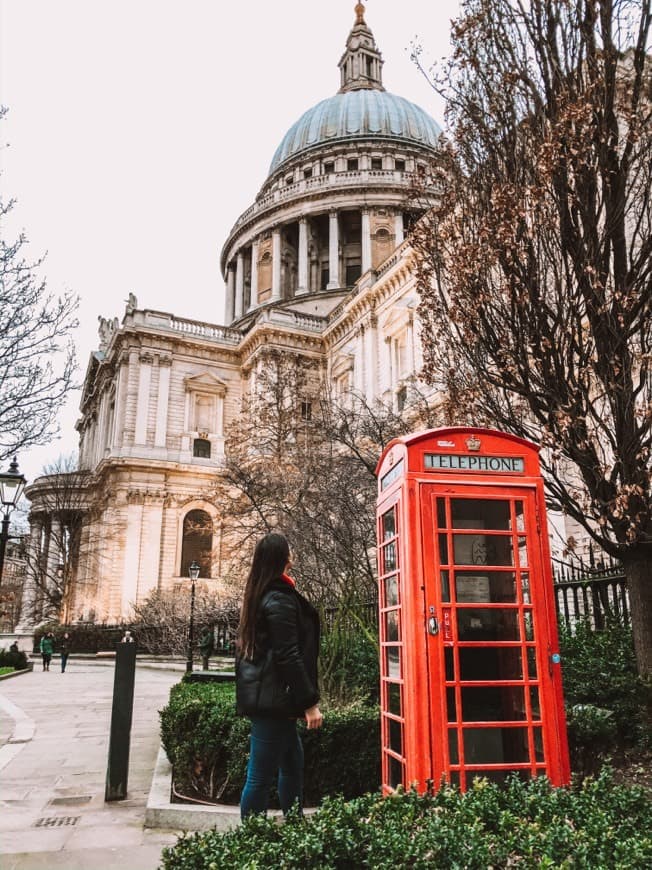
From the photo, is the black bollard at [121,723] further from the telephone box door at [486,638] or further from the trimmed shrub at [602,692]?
the trimmed shrub at [602,692]

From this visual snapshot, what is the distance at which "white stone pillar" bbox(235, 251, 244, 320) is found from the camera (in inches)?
2138

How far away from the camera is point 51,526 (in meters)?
43.1

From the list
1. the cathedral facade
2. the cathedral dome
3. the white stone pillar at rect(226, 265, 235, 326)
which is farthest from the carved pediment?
the cathedral dome

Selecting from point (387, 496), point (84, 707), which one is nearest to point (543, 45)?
point (387, 496)

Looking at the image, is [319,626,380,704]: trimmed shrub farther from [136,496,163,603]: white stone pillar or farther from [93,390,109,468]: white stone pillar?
[93,390,109,468]: white stone pillar

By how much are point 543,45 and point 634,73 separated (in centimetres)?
104

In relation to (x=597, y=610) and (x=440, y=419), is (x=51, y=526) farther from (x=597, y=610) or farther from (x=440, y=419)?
(x=597, y=610)

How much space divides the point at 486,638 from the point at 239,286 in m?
52.5

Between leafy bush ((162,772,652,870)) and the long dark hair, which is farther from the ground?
the long dark hair

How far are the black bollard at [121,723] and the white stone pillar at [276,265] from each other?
45286 millimetres

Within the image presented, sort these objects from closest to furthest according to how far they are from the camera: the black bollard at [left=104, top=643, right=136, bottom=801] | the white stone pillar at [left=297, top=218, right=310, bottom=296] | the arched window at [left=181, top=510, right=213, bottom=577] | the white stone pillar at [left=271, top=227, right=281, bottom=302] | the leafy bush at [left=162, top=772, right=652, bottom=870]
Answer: the leafy bush at [left=162, top=772, right=652, bottom=870], the black bollard at [left=104, top=643, right=136, bottom=801], the arched window at [left=181, top=510, right=213, bottom=577], the white stone pillar at [left=297, top=218, right=310, bottom=296], the white stone pillar at [left=271, top=227, right=281, bottom=302]

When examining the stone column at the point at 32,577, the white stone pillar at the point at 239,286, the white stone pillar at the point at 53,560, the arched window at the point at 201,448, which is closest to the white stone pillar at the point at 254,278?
the white stone pillar at the point at 239,286

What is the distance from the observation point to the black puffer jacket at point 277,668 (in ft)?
13.6

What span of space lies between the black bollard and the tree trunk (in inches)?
193
